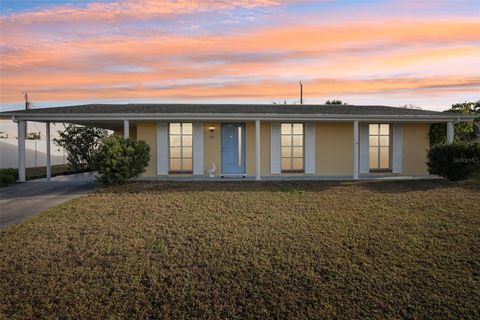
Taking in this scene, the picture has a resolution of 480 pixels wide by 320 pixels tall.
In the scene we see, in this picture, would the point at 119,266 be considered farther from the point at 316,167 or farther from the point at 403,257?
the point at 316,167

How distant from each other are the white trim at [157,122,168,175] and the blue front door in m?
2.08

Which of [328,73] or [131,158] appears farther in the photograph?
[328,73]

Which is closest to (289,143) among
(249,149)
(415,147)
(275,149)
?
(275,149)

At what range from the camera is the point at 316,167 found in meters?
13.9

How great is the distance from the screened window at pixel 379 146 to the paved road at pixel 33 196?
33.7 ft

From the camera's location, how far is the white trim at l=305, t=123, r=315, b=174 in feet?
45.0

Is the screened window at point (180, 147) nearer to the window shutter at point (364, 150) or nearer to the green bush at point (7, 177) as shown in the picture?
the green bush at point (7, 177)

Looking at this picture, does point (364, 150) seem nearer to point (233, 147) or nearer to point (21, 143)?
point (233, 147)

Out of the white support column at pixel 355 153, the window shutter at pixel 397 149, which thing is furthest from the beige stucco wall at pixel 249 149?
the window shutter at pixel 397 149

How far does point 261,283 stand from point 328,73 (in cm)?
1199

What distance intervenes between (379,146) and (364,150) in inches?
30.5

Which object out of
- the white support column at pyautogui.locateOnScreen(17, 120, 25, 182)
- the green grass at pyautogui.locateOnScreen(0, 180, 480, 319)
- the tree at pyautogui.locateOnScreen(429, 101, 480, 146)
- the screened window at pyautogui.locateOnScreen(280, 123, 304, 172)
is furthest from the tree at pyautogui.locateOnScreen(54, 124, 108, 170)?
the tree at pyautogui.locateOnScreen(429, 101, 480, 146)

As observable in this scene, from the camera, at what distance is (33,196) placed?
1035 cm

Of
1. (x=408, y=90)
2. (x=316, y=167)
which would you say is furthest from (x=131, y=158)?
(x=408, y=90)
